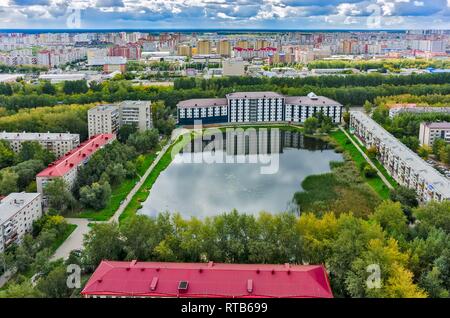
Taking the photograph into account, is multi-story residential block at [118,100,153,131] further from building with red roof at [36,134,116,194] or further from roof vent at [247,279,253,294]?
roof vent at [247,279,253,294]

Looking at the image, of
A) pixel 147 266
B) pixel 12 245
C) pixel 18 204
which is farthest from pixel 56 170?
pixel 147 266

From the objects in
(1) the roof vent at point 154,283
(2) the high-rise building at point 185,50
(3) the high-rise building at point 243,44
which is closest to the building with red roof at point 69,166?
(1) the roof vent at point 154,283

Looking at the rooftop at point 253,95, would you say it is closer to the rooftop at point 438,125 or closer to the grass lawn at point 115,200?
the rooftop at point 438,125

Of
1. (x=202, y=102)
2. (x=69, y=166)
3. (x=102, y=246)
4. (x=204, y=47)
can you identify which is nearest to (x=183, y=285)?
(x=102, y=246)

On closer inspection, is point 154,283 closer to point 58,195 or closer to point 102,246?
point 102,246

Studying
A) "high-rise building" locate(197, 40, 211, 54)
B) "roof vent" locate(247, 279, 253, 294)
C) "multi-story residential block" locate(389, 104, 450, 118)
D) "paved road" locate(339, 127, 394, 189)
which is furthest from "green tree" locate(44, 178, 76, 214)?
"high-rise building" locate(197, 40, 211, 54)
